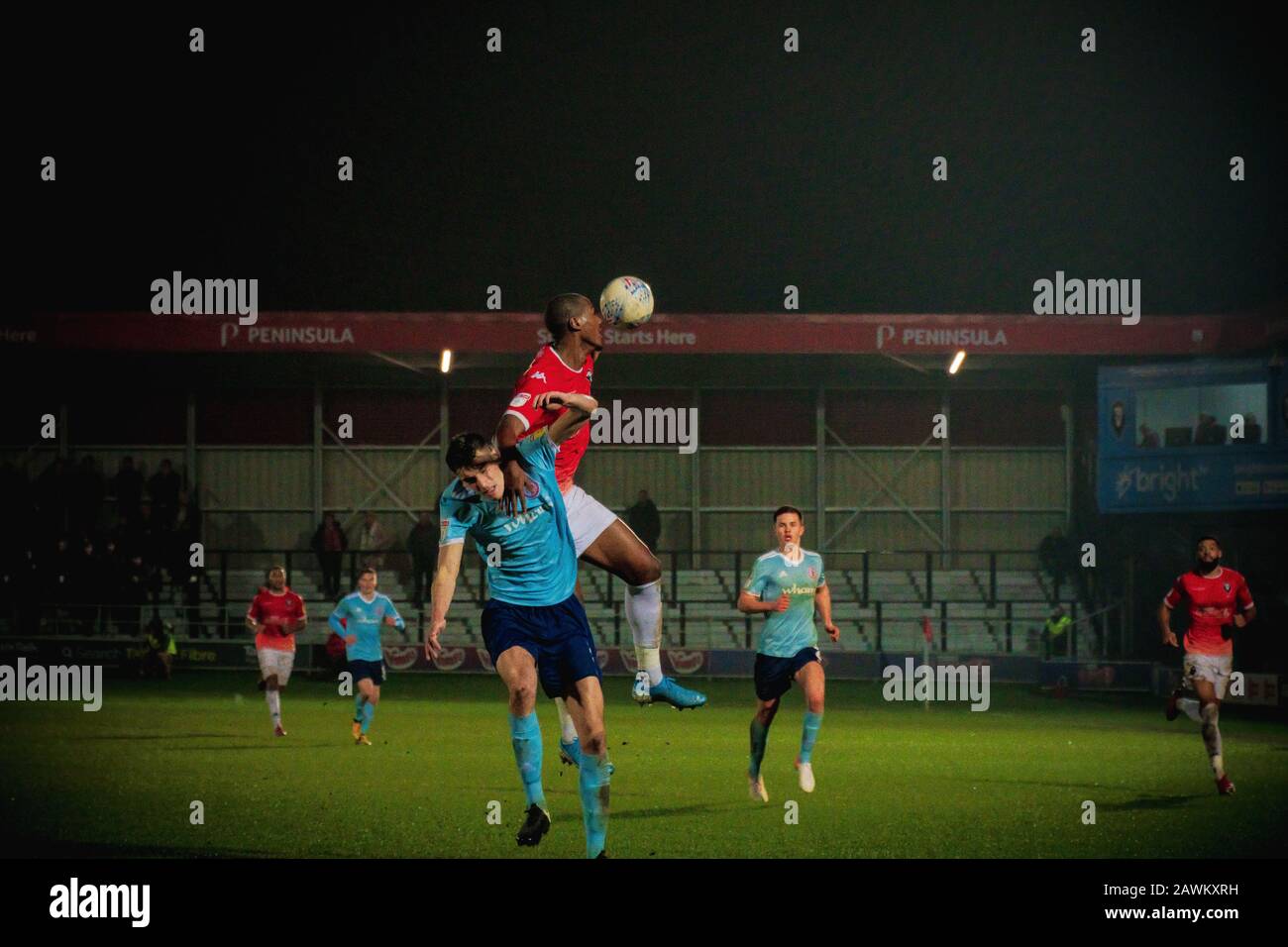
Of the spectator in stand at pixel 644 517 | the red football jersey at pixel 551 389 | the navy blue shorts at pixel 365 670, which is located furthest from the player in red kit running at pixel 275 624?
the spectator in stand at pixel 644 517

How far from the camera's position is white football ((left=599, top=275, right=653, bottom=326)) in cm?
1044

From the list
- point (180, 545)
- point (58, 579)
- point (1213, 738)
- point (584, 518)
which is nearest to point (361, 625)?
point (584, 518)

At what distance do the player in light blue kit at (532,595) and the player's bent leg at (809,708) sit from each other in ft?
14.2

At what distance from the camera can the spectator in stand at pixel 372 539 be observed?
33406 mm

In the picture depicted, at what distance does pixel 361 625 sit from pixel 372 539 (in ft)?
49.4

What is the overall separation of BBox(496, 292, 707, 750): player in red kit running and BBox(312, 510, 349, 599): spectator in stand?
1990cm

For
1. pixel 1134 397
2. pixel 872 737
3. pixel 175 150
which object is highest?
pixel 175 150

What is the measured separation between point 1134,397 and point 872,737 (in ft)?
Result: 36.7

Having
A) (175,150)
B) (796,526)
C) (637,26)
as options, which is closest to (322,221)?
(175,150)

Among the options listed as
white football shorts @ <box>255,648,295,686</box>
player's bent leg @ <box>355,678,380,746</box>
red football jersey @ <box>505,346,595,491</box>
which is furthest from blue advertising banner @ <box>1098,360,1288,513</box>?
red football jersey @ <box>505,346,595,491</box>

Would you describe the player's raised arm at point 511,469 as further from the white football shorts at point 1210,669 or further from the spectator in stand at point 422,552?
the spectator in stand at point 422,552
